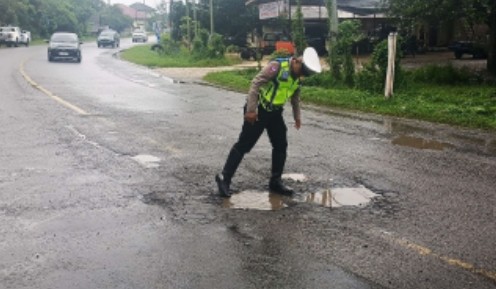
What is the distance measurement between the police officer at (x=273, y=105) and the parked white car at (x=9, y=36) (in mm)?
53036

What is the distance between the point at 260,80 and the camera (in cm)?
602

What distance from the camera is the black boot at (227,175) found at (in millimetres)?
6258

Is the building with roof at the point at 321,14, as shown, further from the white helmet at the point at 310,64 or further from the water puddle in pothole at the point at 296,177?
the white helmet at the point at 310,64

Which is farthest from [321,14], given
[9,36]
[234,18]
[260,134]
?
[9,36]

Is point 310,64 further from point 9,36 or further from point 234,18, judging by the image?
point 9,36

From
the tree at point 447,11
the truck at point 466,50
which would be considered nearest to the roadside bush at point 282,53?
the tree at point 447,11

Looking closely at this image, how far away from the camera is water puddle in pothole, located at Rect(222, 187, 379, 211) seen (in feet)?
19.4

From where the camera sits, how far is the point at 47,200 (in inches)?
237

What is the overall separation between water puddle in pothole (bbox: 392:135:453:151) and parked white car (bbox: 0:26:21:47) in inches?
2016

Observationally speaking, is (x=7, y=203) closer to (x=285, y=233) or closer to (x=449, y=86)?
(x=285, y=233)

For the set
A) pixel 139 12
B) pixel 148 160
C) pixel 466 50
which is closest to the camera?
pixel 148 160

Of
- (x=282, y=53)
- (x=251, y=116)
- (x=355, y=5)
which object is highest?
(x=355, y=5)

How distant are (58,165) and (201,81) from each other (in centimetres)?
1397

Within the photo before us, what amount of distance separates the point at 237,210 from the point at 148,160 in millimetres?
2543
